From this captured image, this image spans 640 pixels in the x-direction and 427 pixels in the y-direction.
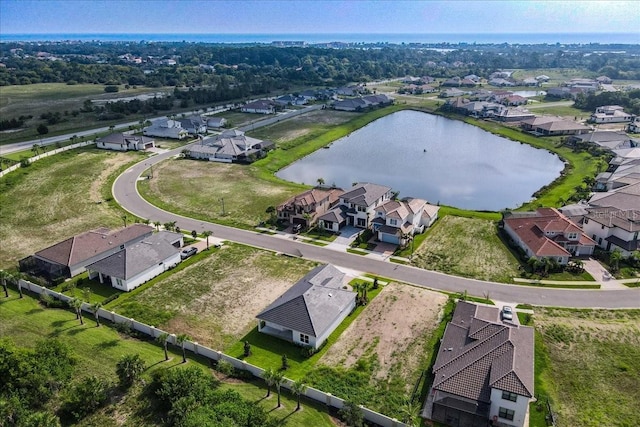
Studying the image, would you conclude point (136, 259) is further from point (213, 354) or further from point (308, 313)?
point (308, 313)

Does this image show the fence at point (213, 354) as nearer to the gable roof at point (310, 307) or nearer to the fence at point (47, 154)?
the gable roof at point (310, 307)

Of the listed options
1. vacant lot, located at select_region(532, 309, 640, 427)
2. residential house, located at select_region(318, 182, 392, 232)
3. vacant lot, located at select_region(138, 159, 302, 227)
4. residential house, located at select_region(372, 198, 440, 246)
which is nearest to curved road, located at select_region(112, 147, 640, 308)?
vacant lot, located at select_region(532, 309, 640, 427)

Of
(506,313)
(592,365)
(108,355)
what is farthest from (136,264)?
(592,365)

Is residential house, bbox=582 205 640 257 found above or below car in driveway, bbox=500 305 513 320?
above

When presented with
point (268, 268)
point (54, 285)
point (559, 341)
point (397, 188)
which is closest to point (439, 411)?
point (559, 341)

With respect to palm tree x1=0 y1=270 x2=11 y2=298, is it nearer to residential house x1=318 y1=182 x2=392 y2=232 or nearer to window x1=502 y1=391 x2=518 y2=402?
residential house x1=318 y1=182 x2=392 y2=232

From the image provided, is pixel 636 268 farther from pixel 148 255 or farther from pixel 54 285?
pixel 54 285

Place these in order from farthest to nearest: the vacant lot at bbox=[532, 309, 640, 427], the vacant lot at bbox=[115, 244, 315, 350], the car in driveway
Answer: the vacant lot at bbox=[115, 244, 315, 350], the car in driveway, the vacant lot at bbox=[532, 309, 640, 427]
